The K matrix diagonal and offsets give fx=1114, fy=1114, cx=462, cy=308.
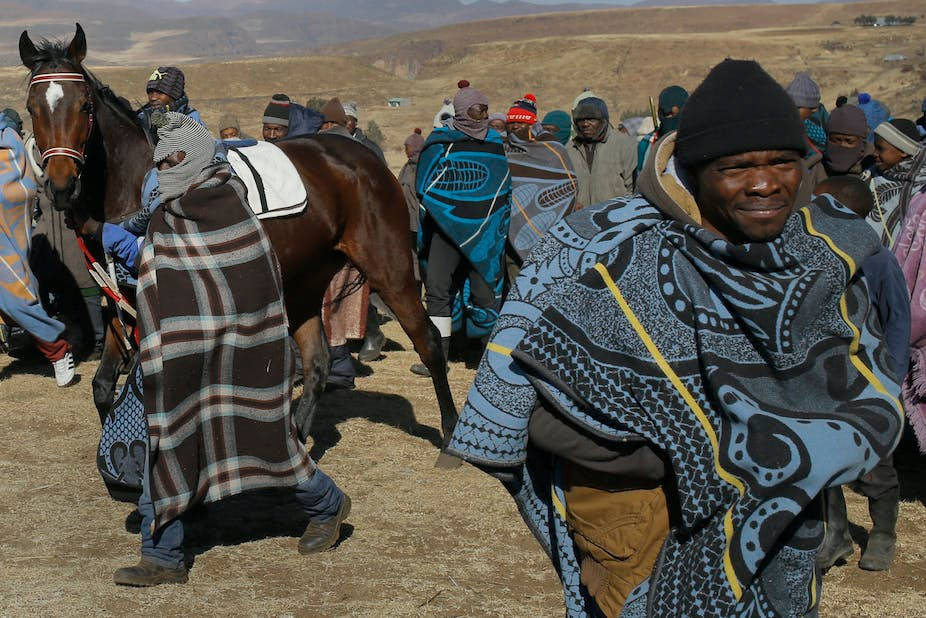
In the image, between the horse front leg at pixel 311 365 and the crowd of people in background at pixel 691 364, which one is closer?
the crowd of people in background at pixel 691 364

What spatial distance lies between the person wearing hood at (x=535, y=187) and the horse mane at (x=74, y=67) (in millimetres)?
3657

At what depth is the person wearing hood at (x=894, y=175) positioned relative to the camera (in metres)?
5.82

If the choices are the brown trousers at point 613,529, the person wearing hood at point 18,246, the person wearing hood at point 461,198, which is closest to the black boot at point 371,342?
the person wearing hood at point 461,198

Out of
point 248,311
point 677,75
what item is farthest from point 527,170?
point 677,75

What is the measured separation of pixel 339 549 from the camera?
17.9 feet

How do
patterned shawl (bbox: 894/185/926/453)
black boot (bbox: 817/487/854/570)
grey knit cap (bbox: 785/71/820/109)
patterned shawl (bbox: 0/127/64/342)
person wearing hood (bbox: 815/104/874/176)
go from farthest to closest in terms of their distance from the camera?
grey knit cap (bbox: 785/71/820/109)
patterned shawl (bbox: 0/127/64/342)
person wearing hood (bbox: 815/104/874/176)
patterned shawl (bbox: 894/185/926/453)
black boot (bbox: 817/487/854/570)

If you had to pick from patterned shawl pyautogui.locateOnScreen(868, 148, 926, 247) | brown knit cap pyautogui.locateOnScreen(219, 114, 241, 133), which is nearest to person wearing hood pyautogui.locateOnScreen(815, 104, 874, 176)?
patterned shawl pyautogui.locateOnScreen(868, 148, 926, 247)

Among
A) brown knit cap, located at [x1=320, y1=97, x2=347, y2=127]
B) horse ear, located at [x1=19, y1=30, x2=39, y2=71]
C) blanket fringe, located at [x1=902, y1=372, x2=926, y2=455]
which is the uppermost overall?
horse ear, located at [x1=19, y1=30, x2=39, y2=71]

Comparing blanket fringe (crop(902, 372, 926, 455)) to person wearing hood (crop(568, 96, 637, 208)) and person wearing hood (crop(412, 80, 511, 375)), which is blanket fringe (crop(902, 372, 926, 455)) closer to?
person wearing hood (crop(412, 80, 511, 375))

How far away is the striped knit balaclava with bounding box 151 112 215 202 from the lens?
4.66m

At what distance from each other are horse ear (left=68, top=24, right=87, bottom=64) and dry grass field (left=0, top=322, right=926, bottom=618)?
93.9 inches

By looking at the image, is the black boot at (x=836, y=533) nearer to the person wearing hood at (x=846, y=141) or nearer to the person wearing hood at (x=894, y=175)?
the person wearing hood at (x=894, y=175)

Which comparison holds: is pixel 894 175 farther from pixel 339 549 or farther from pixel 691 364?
pixel 691 364

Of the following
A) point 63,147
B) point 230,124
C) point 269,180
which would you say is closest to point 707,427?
point 269,180
